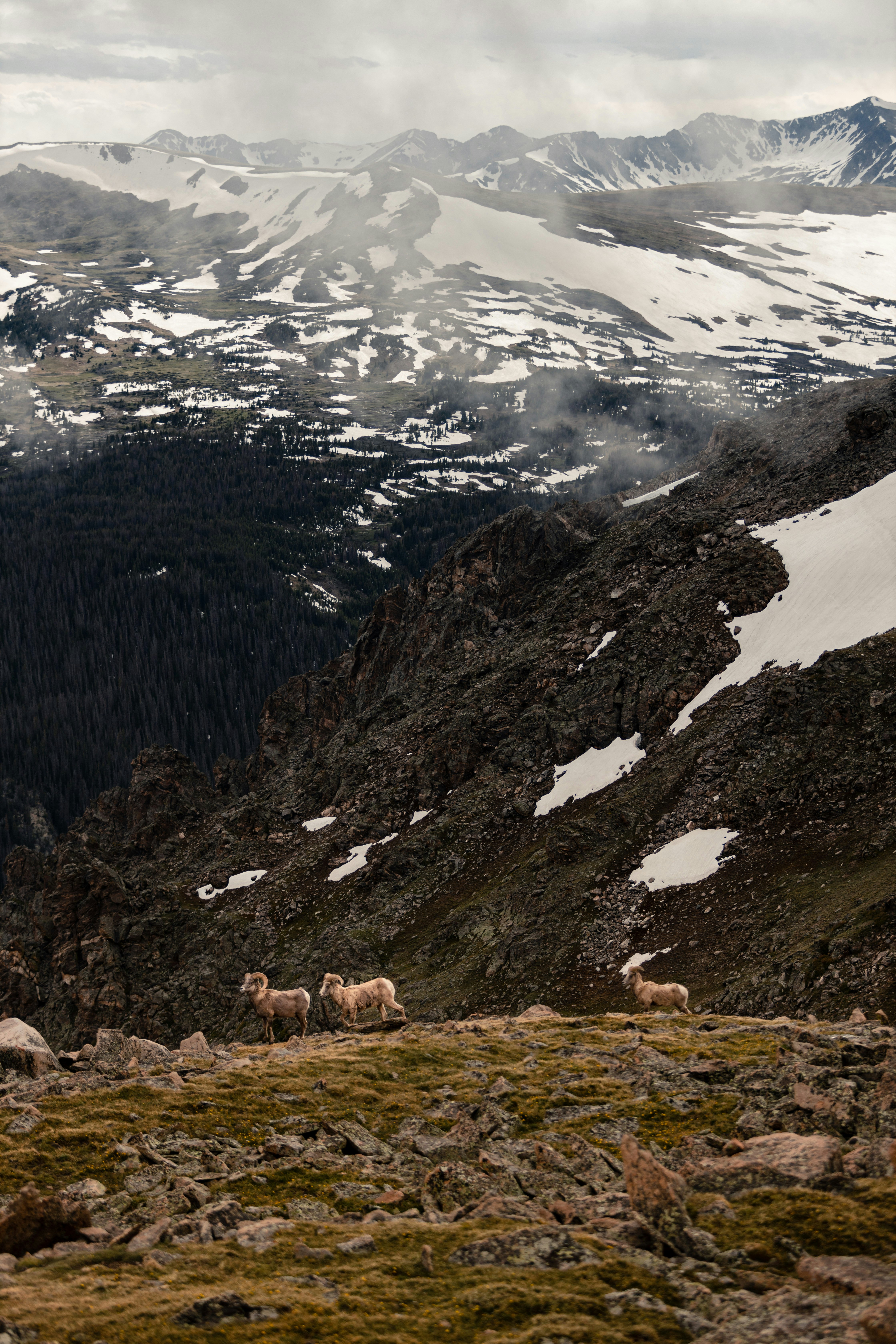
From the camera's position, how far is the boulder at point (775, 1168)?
14.4 metres

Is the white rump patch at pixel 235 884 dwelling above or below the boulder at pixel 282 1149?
below

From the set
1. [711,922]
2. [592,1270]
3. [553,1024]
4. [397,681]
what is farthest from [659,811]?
[397,681]

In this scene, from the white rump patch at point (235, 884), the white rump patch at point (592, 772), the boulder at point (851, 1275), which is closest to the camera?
the boulder at point (851, 1275)

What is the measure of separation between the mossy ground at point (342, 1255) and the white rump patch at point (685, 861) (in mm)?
29023

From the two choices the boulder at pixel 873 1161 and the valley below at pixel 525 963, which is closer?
the valley below at pixel 525 963

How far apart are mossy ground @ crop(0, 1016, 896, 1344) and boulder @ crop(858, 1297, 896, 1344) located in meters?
2.08

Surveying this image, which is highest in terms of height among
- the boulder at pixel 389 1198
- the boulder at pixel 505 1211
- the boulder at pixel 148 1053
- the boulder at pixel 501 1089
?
the boulder at pixel 505 1211

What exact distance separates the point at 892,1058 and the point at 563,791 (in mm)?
47995

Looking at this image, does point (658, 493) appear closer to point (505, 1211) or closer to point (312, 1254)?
point (505, 1211)

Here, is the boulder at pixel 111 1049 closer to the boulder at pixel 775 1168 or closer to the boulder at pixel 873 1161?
the boulder at pixel 775 1168

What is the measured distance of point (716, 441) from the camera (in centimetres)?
11150

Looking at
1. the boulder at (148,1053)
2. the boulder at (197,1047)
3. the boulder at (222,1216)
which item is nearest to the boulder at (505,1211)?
the boulder at (222,1216)

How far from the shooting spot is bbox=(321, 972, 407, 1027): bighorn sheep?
3294cm

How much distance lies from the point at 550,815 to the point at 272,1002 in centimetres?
3593
